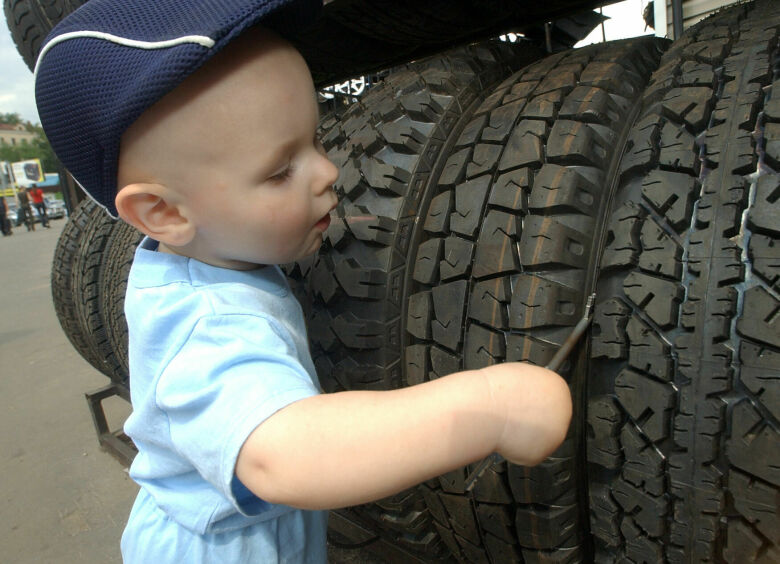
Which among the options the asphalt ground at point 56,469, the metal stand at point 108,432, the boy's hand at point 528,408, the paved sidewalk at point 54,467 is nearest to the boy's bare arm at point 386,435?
the boy's hand at point 528,408

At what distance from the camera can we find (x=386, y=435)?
55 centimetres

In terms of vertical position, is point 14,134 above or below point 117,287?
above

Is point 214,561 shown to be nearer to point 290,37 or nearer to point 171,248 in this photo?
point 171,248

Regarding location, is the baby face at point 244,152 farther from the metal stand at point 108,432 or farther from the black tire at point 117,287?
the metal stand at point 108,432

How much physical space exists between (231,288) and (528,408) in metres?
0.38

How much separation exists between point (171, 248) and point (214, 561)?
44cm

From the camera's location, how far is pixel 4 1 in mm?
1980

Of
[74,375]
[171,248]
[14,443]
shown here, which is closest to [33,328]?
[74,375]

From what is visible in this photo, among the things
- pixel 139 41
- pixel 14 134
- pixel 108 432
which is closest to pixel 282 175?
pixel 139 41

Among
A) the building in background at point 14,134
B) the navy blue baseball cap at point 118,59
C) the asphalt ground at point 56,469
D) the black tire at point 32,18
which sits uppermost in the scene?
the building in background at point 14,134

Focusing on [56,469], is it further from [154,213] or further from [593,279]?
[593,279]

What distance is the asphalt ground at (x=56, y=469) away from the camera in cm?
181

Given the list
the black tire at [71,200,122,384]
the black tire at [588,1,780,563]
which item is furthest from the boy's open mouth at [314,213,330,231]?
the black tire at [71,200,122,384]

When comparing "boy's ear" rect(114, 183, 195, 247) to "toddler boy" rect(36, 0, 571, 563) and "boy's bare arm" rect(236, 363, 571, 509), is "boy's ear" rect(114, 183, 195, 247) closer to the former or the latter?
"toddler boy" rect(36, 0, 571, 563)
